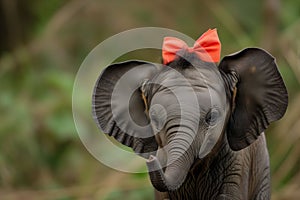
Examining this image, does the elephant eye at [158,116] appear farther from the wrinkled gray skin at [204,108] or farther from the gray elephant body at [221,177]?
the gray elephant body at [221,177]

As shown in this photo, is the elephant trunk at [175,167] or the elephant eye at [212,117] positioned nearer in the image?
the elephant trunk at [175,167]

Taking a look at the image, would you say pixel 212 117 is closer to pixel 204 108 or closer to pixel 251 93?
pixel 204 108

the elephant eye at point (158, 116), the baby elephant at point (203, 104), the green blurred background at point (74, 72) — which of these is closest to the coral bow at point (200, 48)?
the baby elephant at point (203, 104)

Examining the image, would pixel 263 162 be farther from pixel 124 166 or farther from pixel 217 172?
pixel 124 166

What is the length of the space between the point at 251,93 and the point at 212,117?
47 cm

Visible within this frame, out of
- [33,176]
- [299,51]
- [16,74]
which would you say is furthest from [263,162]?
[16,74]

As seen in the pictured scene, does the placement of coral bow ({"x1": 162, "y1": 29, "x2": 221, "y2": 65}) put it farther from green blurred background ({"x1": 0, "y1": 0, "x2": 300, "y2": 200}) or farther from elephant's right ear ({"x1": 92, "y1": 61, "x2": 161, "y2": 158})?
green blurred background ({"x1": 0, "y1": 0, "x2": 300, "y2": 200})

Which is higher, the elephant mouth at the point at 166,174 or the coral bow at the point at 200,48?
the coral bow at the point at 200,48

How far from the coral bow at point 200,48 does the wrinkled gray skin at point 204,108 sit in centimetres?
4

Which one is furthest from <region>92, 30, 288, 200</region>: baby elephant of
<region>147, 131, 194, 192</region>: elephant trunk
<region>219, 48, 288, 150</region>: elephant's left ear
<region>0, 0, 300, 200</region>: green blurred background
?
<region>0, 0, 300, 200</region>: green blurred background

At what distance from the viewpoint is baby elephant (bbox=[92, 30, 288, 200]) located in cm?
476

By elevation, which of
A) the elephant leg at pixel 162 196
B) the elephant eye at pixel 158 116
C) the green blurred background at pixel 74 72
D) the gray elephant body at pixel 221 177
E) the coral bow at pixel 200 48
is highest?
the coral bow at pixel 200 48

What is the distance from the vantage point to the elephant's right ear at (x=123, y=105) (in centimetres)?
514

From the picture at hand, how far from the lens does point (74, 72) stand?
12.1 m
